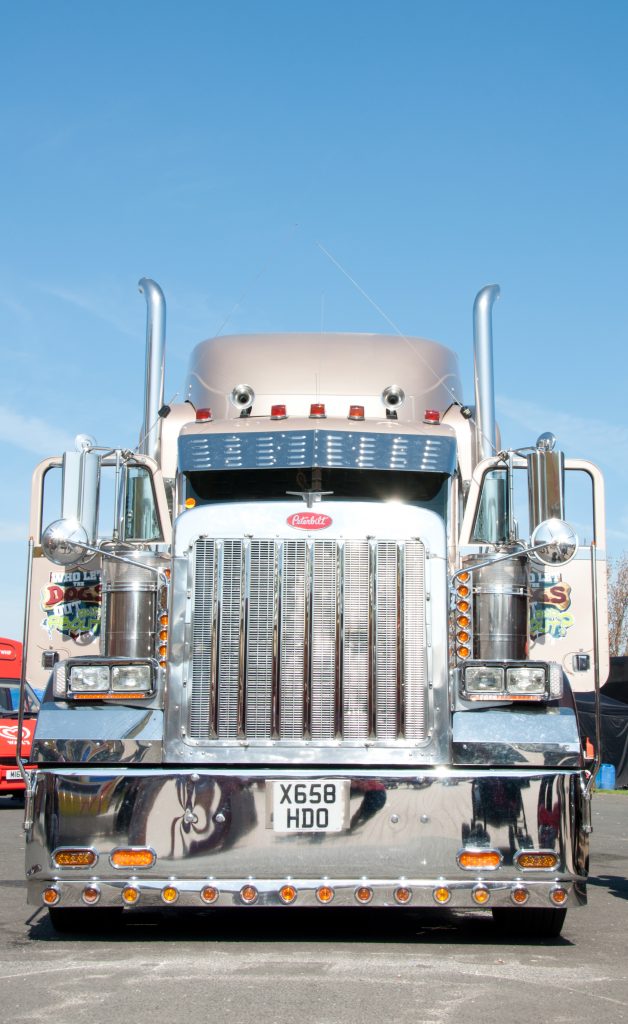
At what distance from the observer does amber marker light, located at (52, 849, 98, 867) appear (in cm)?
701

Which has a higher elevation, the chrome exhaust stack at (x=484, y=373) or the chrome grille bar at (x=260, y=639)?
the chrome exhaust stack at (x=484, y=373)

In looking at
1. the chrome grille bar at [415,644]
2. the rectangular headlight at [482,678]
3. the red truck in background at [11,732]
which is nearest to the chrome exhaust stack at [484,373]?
the chrome grille bar at [415,644]

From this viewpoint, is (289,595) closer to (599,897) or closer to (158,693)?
(158,693)

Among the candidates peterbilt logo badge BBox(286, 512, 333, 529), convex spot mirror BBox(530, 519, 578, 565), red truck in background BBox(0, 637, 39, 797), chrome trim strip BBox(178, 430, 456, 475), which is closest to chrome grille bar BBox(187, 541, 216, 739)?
peterbilt logo badge BBox(286, 512, 333, 529)

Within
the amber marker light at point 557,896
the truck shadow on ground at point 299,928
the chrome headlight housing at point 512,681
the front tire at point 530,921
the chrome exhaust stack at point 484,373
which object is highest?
the chrome exhaust stack at point 484,373

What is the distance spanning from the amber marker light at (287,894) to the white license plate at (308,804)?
30cm

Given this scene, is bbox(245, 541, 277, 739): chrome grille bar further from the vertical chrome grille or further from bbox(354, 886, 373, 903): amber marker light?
bbox(354, 886, 373, 903): amber marker light

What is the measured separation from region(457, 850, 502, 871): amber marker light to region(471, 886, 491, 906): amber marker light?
11 centimetres

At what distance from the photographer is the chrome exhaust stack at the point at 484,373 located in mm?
9758

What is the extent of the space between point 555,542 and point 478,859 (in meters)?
2.00

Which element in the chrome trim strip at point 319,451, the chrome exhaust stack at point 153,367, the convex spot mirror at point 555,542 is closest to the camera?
the convex spot mirror at point 555,542

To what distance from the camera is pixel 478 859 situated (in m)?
7.02

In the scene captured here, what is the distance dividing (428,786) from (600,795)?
66.4 ft

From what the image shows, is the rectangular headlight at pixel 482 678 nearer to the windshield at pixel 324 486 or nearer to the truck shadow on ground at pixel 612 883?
the windshield at pixel 324 486
